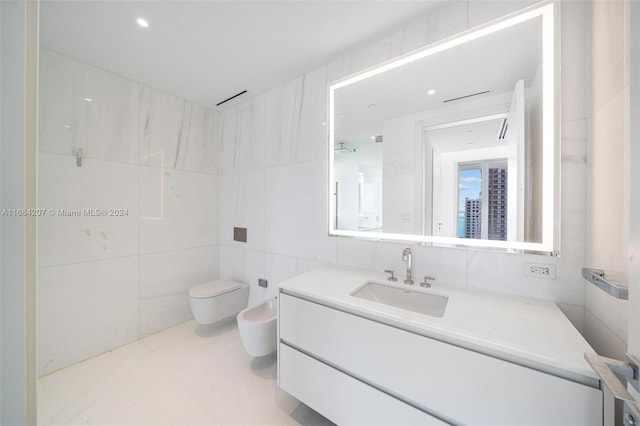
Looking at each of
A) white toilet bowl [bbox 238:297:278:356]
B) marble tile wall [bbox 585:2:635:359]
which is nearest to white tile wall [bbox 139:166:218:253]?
white toilet bowl [bbox 238:297:278:356]

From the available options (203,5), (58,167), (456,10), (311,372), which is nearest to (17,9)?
(203,5)

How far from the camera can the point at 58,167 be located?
1.71 metres

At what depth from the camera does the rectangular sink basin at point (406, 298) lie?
129cm

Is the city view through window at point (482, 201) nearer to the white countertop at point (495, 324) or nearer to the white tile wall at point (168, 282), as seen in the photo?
the white countertop at point (495, 324)

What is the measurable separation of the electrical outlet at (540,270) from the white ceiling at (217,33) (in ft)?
4.91

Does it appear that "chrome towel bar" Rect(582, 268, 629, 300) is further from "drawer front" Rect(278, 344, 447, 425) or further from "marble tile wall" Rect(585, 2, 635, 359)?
"drawer front" Rect(278, 344, 447, 425)

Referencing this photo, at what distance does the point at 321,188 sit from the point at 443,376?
1.38 m

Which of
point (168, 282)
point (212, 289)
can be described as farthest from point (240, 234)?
point (168, 282)

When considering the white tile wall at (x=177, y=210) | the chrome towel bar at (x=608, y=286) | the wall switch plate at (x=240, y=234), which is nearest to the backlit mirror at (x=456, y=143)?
the chrome towel bar at (x=608, y=286)

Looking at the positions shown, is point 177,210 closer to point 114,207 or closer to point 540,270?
point 114,207

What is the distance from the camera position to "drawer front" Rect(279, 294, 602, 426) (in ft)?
2.33

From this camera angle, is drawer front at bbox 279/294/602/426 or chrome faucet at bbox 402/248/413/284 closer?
drawer front at bbox 279/294/602/426

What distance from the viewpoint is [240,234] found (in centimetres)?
251

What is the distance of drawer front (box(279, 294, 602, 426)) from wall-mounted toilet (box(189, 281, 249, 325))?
125 centimetres
